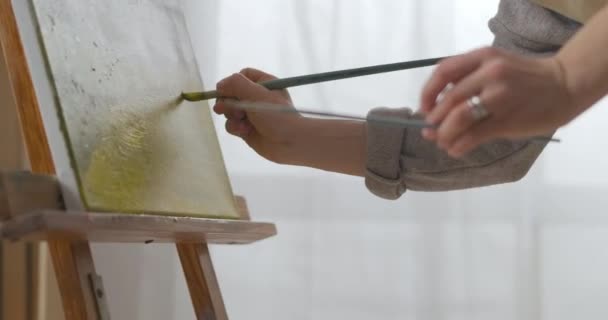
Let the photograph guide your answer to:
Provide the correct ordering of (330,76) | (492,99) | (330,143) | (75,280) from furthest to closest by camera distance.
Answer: (330,143)
(330,76)
(75,280)
(492,99)

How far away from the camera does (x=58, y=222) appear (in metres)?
0.49

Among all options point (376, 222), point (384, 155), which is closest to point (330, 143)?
point (384, 155)

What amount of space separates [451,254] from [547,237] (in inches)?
5.5

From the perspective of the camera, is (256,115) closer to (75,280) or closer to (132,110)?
(132,110)

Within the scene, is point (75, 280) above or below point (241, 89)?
below

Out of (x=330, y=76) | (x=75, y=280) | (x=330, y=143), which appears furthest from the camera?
(x=330, y=143)

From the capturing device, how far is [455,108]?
458mm

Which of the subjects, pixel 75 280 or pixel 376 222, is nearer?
pixel 75 280

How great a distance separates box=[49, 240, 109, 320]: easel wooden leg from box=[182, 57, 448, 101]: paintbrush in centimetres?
24

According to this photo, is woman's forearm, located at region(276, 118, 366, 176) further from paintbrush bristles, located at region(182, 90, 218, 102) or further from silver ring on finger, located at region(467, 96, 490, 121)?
silver ring on finger, located at region(467, 96, 490, 121)

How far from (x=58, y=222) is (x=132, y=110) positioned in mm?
187

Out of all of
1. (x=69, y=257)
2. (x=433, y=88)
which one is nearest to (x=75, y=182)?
(x=69, y=257)

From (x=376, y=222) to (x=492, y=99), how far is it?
0.63 meters

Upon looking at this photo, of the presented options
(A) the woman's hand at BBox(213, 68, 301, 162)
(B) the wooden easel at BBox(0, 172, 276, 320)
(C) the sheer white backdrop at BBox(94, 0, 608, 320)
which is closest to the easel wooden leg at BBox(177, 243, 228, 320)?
(B) the wooden easel at BBox(0, 172, 276, 320)
